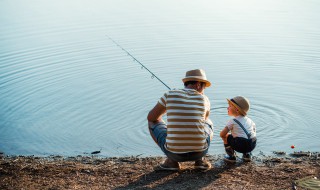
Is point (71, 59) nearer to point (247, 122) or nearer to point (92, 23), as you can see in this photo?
point (92, 23)

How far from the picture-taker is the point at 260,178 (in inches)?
197

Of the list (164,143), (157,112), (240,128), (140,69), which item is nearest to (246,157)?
(240,128)

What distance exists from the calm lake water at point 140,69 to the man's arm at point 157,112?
Result: 5.22 ft

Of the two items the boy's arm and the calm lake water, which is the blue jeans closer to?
the boy's arm

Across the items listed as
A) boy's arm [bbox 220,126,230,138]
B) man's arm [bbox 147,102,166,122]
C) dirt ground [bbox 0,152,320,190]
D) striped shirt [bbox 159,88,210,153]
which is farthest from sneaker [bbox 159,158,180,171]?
boy's arm [bbox 220,126,230,138]

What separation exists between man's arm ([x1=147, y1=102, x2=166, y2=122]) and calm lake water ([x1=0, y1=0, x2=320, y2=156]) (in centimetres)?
159

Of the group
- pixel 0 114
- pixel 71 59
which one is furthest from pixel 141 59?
pixel 0 114

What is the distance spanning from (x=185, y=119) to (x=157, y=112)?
435mm

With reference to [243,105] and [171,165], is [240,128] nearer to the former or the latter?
[243,105]

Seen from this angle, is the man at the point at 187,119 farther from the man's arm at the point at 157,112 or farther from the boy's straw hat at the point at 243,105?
the boy's straw hat at the point at 243,105

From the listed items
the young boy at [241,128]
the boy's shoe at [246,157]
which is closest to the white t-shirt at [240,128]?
the young boy at [241,128]

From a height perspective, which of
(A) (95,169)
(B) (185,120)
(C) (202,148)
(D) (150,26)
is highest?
(D) (150,26)

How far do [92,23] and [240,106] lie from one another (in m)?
11.3

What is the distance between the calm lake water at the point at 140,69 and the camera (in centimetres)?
729
